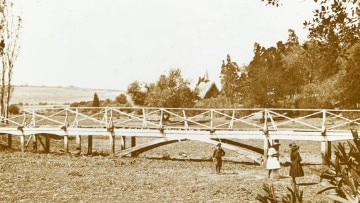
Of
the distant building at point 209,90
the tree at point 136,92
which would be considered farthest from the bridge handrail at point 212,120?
the distant building at point 209,90

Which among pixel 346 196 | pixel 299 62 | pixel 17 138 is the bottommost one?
pixel 17 138

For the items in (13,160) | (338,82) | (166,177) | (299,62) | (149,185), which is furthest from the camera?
(299,62)

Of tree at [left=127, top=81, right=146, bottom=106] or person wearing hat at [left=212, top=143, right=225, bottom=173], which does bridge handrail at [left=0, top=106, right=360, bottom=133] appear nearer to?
person wearing hat at [left=212, top=143, right=225, bottom=173]

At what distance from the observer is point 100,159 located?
22812 mm

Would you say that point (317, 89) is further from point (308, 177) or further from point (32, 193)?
point (32, 193)

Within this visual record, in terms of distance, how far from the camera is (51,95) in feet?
342

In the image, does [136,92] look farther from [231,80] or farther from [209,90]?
[209,90]

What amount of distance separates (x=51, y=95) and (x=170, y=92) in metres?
60.5

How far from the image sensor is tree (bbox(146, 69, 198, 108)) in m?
50.3

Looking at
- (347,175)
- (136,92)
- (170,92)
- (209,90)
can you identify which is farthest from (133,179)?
(209,90)

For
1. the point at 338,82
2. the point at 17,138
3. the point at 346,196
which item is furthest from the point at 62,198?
the point at 338,82

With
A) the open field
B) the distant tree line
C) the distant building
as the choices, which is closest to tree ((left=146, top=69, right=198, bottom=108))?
the distant tree line

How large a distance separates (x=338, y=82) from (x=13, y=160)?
1156 inches

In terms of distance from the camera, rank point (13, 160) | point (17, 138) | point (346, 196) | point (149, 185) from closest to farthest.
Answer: point (346, 196) < point (149, 185) < point (13, 160) < point (17, 138)
